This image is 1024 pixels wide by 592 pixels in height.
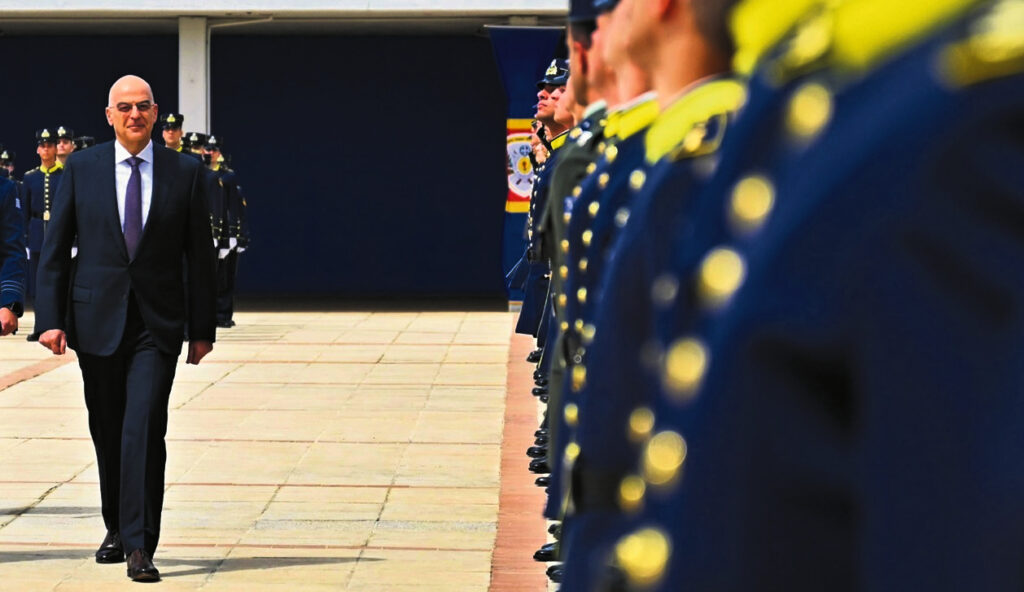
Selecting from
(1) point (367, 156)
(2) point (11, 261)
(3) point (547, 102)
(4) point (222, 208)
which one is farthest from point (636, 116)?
(1) point (367, 156)

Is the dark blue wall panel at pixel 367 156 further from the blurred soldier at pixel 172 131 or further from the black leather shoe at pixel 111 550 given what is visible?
the black leather shoe at pixel 111 550

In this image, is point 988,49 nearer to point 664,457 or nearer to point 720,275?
point 720,275

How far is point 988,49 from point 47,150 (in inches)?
784

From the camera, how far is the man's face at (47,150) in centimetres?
1983

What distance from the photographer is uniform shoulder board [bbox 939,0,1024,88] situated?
0.83m

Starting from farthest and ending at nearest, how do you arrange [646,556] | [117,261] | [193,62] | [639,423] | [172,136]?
1. [193,62]
2. [172,136]
3. [117,261]
4. [639,423]
5. [646,556]

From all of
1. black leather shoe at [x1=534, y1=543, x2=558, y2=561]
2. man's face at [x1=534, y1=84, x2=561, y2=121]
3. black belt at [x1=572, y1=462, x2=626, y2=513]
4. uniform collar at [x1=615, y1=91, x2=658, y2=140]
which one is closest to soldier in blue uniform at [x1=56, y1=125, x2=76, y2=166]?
man's face at [x1=534, y1=84, x2=561, y2=121]

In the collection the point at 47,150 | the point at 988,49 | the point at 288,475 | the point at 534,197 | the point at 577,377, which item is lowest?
the point at 47,150

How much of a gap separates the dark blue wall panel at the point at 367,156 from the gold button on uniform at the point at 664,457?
81.8 ft

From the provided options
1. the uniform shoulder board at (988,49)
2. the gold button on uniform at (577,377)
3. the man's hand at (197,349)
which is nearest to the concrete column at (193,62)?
the man's hand at (197,349)

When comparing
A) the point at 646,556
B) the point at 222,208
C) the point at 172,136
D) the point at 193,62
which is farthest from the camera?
the point at 193,62

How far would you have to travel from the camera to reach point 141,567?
19.7 feet

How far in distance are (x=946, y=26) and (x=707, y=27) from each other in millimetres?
791

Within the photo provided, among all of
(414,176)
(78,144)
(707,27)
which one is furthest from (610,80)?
(414,176)
